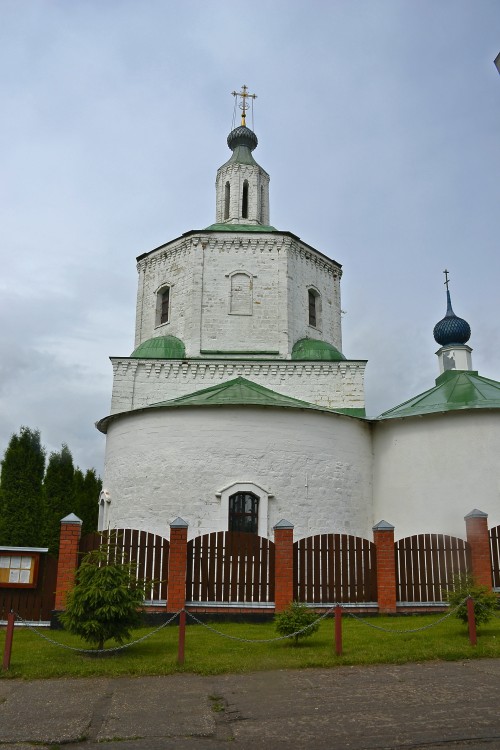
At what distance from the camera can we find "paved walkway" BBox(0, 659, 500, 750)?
19.7 feet

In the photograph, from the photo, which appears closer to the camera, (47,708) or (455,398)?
(47,708)

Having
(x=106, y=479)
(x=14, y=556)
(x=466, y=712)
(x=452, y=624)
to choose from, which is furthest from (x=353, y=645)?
(x=106, y=479)

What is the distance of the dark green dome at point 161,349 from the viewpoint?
79.1 feet

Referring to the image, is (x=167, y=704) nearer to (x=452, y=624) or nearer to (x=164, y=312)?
(x=452, y=624)

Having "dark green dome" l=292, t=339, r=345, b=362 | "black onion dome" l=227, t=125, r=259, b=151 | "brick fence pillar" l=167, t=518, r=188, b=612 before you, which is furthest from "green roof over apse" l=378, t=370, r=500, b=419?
"black onion dome" l=227, t=125, r=259, b=151

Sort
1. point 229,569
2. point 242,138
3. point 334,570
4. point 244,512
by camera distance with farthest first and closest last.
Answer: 1. point 242,138
2. point 244,512
3. point 334,570
4. point 229,569

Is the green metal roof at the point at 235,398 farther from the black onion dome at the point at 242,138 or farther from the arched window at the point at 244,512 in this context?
the black onion dome at the point at 242,138

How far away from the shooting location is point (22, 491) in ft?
86.5

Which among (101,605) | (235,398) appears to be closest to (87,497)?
(235,398)

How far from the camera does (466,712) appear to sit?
6676 mm

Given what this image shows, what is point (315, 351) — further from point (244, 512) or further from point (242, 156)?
point (242, 156)

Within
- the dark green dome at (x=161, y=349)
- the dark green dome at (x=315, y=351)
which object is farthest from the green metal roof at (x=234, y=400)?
the dark green dome at (x=161, y=349)

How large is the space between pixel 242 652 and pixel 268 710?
3.01 meters

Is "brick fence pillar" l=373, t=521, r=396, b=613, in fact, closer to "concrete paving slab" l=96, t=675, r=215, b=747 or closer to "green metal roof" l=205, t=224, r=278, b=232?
"concrete paving slab" l=96, t=675, r=215, b=747
